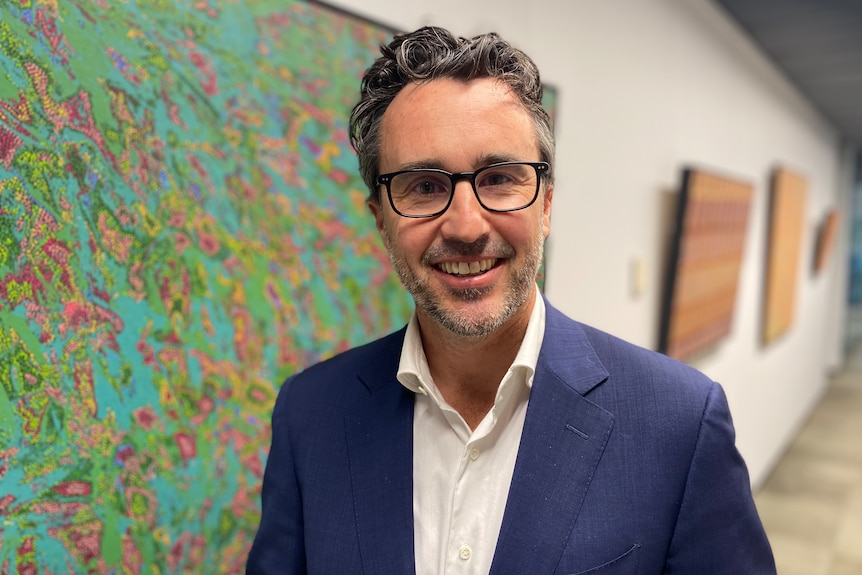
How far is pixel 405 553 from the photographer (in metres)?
0.78

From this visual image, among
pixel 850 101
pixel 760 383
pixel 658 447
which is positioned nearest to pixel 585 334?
pixel 658 447

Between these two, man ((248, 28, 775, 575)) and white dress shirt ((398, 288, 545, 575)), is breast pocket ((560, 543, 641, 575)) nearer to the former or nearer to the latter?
man ((248, 28, 775, 575))

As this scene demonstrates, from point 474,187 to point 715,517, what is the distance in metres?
0.52

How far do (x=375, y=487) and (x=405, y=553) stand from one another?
0.31ft

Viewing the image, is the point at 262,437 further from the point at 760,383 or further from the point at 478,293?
the point at 760,383

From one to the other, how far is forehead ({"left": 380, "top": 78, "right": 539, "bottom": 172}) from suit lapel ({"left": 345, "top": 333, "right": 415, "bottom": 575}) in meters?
0.32

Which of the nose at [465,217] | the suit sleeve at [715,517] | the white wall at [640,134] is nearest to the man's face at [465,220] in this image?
the nose at [465,217]

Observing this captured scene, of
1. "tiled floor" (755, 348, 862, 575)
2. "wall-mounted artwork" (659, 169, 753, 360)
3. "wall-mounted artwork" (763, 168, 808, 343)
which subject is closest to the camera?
"wall-mounted artwork" (659, 169, 753, 360)

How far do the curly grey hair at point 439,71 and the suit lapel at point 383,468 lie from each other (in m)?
0.30

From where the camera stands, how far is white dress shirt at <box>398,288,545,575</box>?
2.58ft

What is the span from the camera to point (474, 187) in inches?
29.7

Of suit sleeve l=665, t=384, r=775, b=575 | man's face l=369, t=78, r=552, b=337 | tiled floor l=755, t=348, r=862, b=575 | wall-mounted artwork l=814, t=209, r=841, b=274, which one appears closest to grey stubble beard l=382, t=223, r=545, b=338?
man's face l=369, t=78, r=552, b=337

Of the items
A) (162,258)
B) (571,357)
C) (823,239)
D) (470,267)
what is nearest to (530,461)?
(571,357)

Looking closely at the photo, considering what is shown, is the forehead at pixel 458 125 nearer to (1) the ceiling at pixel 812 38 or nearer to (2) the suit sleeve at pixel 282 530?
(2) the suit sleeve at pixel 282 530
